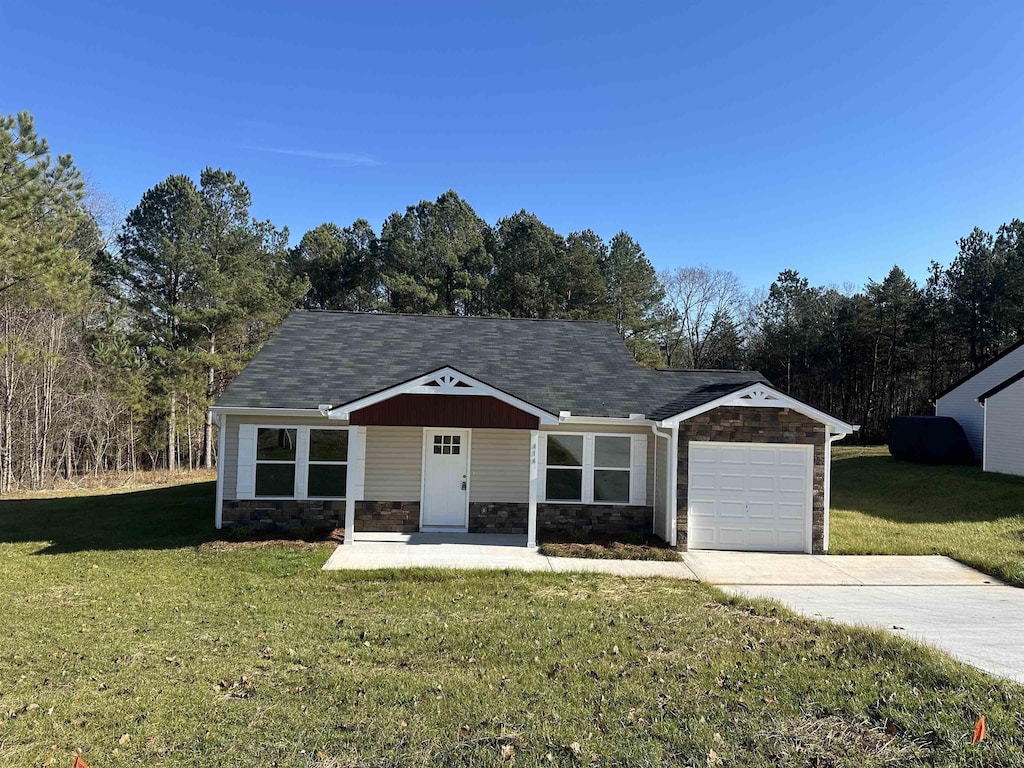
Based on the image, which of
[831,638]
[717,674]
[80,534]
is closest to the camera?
[717,674]

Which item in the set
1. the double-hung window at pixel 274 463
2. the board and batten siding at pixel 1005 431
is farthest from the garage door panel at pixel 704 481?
the board and batten siding at pixel 1005 431

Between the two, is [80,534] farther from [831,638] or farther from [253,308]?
[253,308]

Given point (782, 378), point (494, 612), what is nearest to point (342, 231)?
point (782, 378)

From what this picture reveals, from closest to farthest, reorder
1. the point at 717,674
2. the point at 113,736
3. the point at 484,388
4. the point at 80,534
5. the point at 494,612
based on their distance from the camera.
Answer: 1. the point at 113,736
2. the point at 717,674
3. the point at 494,612
4. the point at 484,388
5. the point at 80,534

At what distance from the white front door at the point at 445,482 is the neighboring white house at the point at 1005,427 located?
18245mm

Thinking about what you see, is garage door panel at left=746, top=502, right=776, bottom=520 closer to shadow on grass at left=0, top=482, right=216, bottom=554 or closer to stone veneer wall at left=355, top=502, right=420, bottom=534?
stone veneer wall at left=355, top=502, right=420, bottom=534

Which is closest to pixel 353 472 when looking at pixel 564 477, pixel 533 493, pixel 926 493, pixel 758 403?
pixel 533 493

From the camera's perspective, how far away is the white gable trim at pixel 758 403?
11961 millimetres

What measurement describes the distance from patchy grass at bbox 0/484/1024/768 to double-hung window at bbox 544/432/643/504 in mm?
4033

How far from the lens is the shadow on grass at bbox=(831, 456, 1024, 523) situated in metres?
15.8

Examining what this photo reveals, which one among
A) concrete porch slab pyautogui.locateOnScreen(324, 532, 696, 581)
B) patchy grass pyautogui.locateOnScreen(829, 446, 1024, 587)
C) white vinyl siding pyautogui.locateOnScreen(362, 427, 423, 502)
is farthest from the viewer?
white vinyl siding pyautogui.locateOnScreen(362, 427, 423, 502)

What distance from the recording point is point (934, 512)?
1619 cm

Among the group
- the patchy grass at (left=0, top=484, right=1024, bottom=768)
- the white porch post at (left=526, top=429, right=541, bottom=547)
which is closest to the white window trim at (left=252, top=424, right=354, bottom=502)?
the patchy grass at (left=0, top=484, right=1024, bottom=768)

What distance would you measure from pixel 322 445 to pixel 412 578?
4582 millimetres
